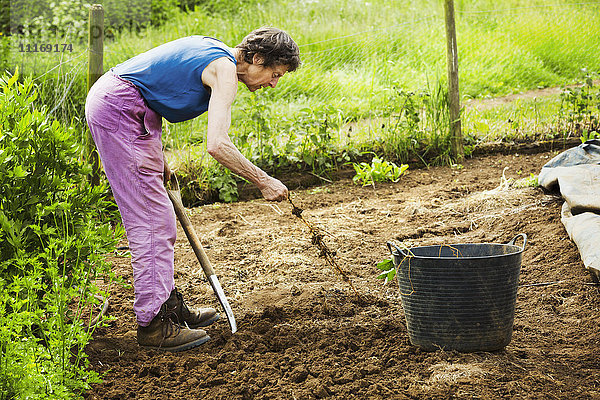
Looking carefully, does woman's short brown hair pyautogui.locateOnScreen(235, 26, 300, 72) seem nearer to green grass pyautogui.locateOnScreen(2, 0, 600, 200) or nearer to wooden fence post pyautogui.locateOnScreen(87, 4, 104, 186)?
wooden fence post pyautogui.locateOnScreen(87, 4, 104, 186)

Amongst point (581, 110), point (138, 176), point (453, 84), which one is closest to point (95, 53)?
point (138, 176)

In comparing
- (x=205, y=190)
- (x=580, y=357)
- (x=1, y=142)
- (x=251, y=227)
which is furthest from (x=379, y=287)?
(x=205, y=190)

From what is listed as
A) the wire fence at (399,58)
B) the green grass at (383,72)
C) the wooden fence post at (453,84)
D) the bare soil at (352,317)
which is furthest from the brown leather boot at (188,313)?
the wooden fence post at (453,84)

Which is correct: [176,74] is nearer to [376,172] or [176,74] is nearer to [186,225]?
[186,225]

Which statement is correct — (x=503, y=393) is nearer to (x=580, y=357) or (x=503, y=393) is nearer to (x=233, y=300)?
(x=580, y=357)

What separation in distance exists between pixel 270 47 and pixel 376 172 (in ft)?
10.7

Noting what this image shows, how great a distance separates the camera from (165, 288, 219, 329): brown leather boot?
9.69 ft

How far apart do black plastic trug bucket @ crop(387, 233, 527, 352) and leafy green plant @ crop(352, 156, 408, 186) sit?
10.6 feet

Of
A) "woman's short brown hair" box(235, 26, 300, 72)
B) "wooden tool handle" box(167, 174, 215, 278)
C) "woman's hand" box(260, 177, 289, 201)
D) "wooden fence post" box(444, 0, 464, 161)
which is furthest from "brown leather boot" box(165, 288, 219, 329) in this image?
"wooden fence post" box(444, 0, 464, 161)

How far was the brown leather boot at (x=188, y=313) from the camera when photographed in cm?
295

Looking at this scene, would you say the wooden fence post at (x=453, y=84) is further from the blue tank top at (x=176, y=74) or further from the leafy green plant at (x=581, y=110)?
the blue tank top at (x=176, y=74)

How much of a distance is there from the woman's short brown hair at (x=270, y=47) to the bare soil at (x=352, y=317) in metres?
1.24

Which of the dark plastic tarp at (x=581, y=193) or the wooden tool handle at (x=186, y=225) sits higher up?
the wooden tool handle at (x=186, y=225)

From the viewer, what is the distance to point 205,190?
18.2 ft
